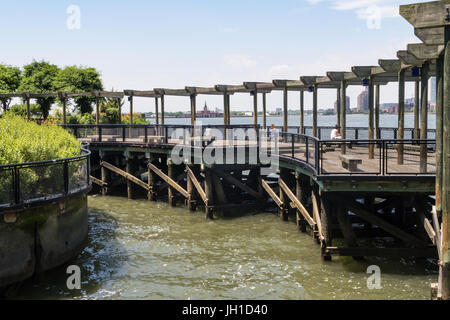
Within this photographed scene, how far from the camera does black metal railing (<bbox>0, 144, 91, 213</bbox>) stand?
12000 millimetres

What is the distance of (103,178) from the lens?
2708 centimetres

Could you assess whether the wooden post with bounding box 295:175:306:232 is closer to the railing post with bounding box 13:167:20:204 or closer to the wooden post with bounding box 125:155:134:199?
the railing post with bounding box 13:167:20:204

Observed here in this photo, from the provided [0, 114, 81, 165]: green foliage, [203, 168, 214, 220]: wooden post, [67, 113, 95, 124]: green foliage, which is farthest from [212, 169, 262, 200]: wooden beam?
[67, 113, 95, 124]: green foliage

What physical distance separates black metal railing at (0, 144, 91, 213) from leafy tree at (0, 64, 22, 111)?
128 feet

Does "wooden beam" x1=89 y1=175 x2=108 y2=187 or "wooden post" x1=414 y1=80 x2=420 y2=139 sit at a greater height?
"wooden post" x1=414 y1=80 x2=420 y2=139

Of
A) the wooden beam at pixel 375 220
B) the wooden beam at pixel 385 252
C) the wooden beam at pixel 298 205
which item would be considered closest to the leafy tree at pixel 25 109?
the wooden beam at pixel 298 205

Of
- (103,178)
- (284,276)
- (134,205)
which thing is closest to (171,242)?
(284,276)

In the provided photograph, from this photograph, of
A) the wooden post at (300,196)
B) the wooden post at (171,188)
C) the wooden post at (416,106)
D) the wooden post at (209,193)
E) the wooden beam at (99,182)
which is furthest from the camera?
the wooden beam at (99,182)

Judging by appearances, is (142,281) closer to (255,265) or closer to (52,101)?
(255,265)

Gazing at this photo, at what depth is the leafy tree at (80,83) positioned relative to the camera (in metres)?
45.6

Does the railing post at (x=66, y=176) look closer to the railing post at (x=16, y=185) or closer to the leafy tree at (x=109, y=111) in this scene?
the railing post at (x=16, y=185)

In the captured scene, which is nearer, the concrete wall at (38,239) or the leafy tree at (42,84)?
the concrete wall at (38,239)

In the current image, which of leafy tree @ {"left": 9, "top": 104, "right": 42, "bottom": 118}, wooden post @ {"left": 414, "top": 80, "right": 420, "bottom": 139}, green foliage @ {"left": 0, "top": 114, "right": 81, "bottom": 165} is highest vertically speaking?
leafy tree @ {"left": 9, "top": 104, "right": 42, "bottom": 118}

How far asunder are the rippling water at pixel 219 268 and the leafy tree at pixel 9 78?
3547cm
